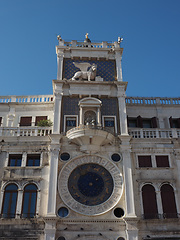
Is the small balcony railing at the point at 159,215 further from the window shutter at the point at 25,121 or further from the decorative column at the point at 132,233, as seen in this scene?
the window shutter at the point at 25,121

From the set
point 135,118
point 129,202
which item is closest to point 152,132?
point 135,118

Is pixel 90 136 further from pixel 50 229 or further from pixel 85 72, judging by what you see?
pixel 50 229

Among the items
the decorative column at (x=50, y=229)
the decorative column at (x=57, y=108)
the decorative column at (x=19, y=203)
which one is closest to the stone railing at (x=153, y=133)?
the decorative column at (x=57, y=108)

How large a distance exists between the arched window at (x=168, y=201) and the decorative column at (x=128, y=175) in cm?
246

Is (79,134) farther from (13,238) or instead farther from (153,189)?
(13,238)

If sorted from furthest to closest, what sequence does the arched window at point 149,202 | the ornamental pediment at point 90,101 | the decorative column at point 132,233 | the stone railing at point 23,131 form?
the ornamental pediment at point 90,101
the stone railing at point 23,131
the arched window at point 149,202
the decorative column at point 132,233

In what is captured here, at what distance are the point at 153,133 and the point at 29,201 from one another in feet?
37.2

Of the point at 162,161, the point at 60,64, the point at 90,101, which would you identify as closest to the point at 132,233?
the point at 162,161

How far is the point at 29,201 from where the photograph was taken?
21.4 meters

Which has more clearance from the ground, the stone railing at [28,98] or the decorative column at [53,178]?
the stone railing at [28,98]

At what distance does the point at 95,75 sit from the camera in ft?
89.4

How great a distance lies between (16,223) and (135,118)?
13.9 metres

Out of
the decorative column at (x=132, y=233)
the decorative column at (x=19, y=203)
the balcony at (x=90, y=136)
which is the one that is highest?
the balcony at (x=90, y=136)

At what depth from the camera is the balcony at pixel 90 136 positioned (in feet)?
74.7
